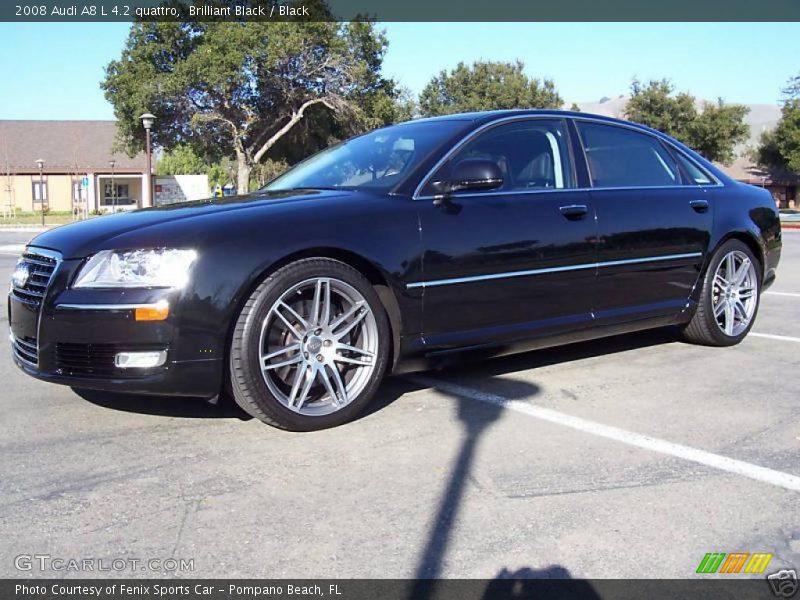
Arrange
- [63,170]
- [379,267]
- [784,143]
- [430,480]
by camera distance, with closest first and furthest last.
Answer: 1. [430,480]
2. [379,267]
3. [784,143]
4. [63,170]

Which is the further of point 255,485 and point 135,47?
point 135,47

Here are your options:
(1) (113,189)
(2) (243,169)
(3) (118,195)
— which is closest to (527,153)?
(2) (243,169)

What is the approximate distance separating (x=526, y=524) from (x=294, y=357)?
1.46 m

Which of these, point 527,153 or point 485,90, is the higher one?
point 485,90

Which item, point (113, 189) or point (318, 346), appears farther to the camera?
point (113, 189)

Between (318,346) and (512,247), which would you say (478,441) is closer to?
(318,346)

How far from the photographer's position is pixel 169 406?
415 centimetres

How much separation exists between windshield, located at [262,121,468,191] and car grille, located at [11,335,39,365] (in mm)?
1716

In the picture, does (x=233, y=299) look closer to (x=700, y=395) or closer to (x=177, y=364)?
(x=177, y=364)

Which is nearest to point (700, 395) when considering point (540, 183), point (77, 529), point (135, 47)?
point (540, 183)

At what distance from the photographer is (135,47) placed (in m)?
33.7

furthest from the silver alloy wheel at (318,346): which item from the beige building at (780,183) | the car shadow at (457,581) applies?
the beige building at (780,183)

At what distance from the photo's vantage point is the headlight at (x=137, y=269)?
341cm

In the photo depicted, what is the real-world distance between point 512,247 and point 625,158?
1418 millimetres
